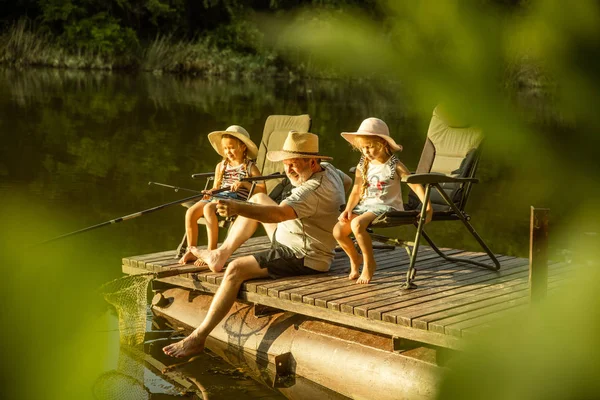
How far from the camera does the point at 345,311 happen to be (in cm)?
487

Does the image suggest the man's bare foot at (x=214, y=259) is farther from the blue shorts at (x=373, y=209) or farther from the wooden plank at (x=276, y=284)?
the blue shorts at (x=373, y=209)

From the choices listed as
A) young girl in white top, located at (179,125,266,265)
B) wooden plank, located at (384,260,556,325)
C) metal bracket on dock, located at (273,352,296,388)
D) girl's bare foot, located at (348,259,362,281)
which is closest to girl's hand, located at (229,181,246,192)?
young girl in white top, located at (179,125,266,265)

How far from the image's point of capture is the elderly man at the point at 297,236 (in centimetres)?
541

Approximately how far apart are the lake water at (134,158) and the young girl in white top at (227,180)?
2.46ft

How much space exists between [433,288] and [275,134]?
2.53 m

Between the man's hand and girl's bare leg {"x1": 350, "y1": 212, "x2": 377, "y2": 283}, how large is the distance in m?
0.93

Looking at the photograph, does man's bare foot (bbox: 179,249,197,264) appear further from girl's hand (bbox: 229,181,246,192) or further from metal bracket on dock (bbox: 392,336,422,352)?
→ metal bracket on dock (bbox: 392,336,422,352)

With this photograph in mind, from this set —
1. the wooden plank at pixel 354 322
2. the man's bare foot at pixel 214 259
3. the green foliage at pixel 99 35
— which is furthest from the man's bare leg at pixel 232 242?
the green foliage at pixel 99 35

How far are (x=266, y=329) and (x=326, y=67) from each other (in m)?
5.02

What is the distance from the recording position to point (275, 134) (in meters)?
7.43

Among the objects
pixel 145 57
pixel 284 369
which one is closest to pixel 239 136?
pixel 284 369

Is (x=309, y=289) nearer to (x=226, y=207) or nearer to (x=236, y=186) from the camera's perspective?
(x=226, y=207)

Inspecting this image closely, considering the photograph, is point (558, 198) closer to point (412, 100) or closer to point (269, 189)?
point (412, 100)

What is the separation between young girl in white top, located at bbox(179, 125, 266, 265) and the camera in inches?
247
